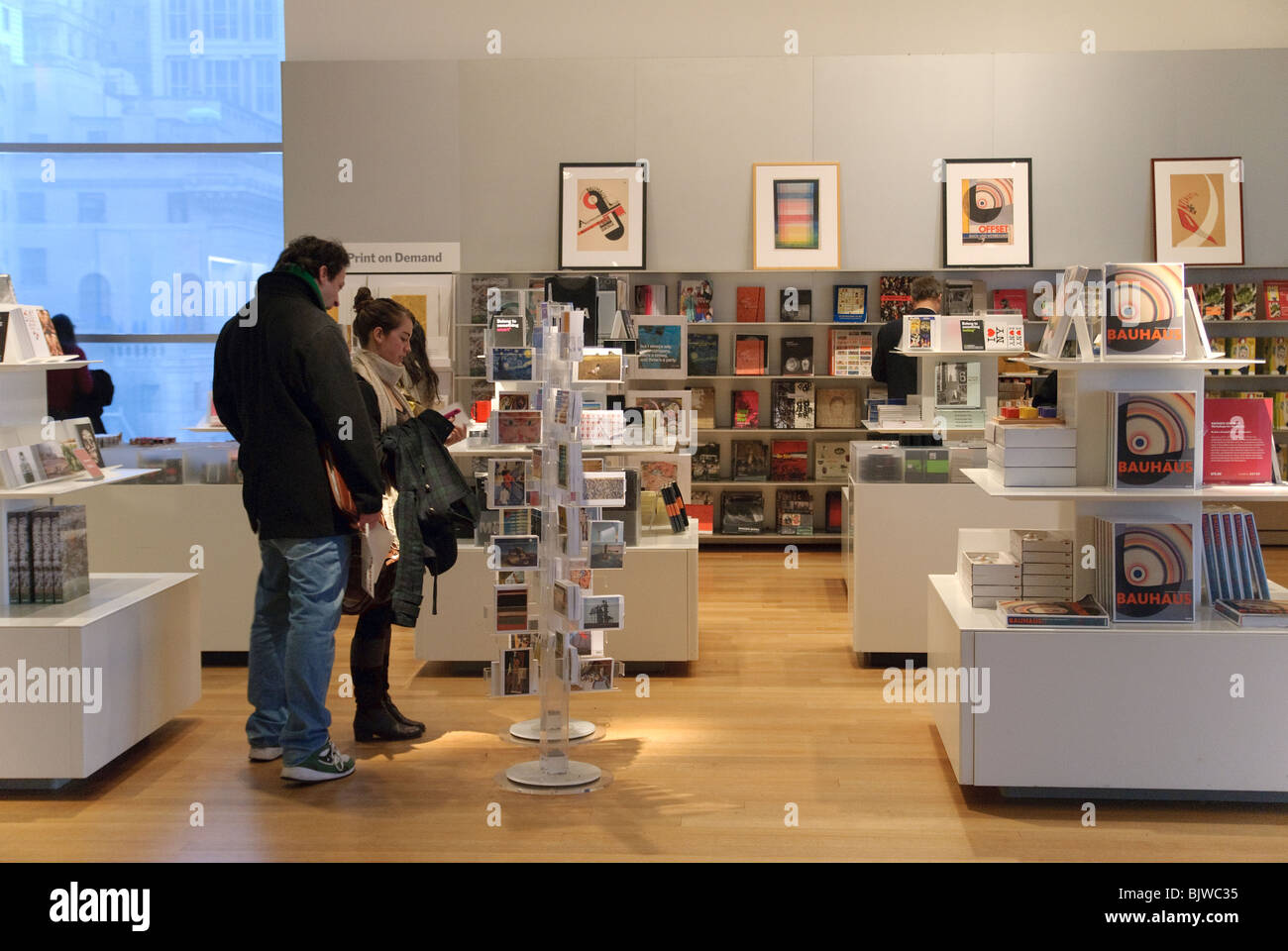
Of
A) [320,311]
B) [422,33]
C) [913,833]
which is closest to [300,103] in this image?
[422,33]

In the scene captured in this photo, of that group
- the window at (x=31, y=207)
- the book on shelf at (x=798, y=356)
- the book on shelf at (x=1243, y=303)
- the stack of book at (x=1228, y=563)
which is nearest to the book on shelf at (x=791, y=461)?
the book on shelf at (x=798, y=356)

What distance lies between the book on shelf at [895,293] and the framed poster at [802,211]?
414 mm

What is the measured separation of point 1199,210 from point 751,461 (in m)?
3.49

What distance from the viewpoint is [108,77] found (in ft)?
32.3

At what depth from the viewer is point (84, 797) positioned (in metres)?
4.00

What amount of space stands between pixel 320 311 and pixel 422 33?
6.06m

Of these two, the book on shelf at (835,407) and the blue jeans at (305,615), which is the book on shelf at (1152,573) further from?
the book on shelf at (835,407)

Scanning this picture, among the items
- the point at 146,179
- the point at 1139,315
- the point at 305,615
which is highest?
the point at 146,179

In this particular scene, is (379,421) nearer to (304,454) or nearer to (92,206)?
(304,454)

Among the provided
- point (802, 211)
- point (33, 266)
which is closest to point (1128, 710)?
point (802, 211)

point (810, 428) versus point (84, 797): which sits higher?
point (810, 428)

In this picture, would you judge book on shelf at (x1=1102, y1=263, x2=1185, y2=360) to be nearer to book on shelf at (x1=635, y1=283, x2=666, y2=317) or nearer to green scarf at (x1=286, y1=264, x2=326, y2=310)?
green scarf at (x1=286, y1=264, x2=326, y2=310)

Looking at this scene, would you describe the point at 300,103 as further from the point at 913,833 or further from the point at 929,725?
the point at 913,833

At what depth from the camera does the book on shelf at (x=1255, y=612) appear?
380 cm
